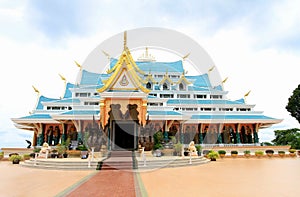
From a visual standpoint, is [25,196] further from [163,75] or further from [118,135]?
[163,75]

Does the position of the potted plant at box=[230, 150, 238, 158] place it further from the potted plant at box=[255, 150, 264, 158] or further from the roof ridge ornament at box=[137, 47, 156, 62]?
the roof ridge ornament at box=[137, 47, 156, 62]

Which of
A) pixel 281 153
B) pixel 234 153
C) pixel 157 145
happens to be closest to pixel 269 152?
pixel 281 153

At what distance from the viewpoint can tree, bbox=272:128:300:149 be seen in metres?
22.7

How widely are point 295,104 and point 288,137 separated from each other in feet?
13.6

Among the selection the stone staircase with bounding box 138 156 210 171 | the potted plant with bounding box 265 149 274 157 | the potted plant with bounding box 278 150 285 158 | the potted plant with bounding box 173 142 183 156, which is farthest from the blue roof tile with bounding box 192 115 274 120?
the stone staircase with bounding box 138 156 210 171

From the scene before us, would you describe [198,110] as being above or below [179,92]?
below

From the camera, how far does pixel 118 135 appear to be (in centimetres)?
1425

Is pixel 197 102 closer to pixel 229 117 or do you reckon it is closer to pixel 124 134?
pixel 229 117

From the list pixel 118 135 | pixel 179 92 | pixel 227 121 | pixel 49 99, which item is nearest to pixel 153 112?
pixel 118 135

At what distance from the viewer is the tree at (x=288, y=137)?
74.4ft

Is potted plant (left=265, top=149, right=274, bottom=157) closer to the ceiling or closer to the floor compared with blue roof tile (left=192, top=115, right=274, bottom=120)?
closer to the floor

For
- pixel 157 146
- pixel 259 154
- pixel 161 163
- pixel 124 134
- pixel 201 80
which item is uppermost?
pixel 201 80

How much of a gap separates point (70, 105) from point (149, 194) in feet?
52.1

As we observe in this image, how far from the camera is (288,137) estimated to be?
80.0 feet
